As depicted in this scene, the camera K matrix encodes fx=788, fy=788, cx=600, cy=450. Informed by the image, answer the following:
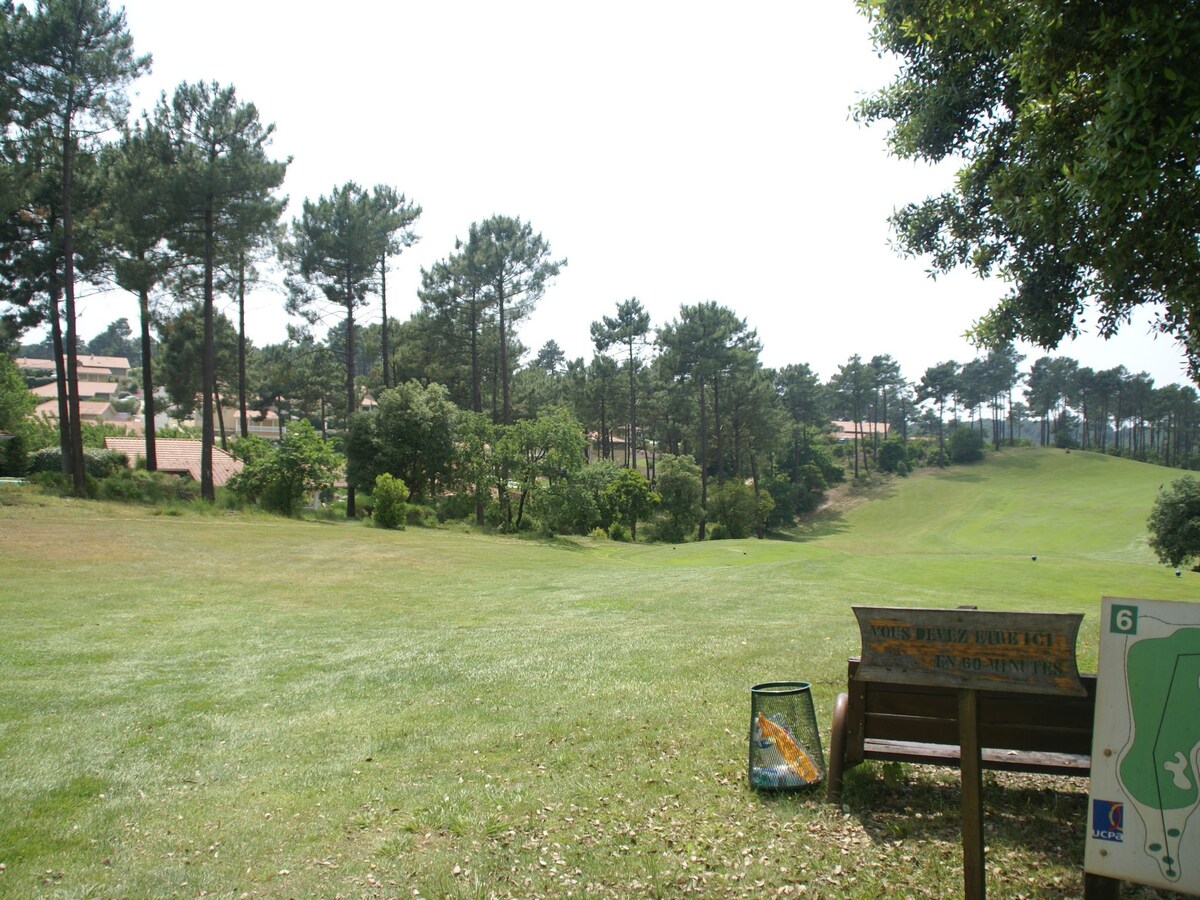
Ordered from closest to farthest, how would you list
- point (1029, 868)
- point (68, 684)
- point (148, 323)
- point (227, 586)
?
point (1029, 868) → point (68, 684) → point (227, 586) → point (148, 323)

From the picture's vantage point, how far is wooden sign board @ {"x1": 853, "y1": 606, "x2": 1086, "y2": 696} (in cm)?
370

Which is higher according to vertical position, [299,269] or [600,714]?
[299,269]

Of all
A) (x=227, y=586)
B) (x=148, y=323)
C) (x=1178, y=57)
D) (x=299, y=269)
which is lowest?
(x=227, y=586)

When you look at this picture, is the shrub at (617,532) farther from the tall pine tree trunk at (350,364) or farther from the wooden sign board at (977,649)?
the wooden sign board at (977,649)

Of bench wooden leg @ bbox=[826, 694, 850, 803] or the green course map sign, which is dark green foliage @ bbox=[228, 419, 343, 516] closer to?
bench wooden leg @ bbox=[826, 694, 850, 803]

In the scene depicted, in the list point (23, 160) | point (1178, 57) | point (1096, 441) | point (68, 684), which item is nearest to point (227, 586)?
point (68, 684)

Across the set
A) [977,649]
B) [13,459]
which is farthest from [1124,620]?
[13,459]

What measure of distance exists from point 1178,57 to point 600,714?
614cm

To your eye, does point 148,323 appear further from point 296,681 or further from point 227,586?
point 296,681

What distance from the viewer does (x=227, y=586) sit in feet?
53.8

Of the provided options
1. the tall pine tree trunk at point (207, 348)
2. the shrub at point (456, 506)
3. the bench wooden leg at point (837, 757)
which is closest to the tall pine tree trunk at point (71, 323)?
the tall pine tree trunk at point (207, 348)

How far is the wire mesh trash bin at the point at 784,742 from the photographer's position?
505 cm

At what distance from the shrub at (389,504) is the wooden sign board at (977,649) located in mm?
30696

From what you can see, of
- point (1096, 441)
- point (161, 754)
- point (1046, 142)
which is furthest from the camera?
point (1096, 441)
